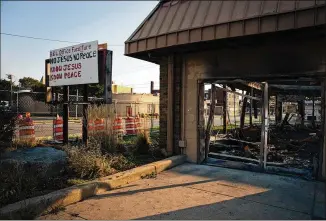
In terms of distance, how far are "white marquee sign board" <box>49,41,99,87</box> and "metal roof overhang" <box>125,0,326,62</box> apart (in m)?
1.30

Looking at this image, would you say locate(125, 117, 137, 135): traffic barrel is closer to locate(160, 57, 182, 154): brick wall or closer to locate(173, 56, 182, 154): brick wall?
locate(160, 57, 182, 154): brick wall

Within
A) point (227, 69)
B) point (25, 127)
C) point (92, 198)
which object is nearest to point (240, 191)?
point (92, 198)

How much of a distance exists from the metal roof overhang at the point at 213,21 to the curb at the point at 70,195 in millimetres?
3082

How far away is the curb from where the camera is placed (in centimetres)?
405

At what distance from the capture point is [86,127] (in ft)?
27.6

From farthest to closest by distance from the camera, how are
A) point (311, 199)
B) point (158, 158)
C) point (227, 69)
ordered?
1. point (158, 158)
2. point (227, 69)
3. point (311, 199)

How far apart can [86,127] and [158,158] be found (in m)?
2.29

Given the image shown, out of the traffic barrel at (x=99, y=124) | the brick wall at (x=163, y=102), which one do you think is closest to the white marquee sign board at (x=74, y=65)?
the traffic barrel at (x=99, y=124)

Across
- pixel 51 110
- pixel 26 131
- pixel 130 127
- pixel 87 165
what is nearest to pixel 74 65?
pixel 26 131

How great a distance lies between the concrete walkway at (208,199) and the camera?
4277mm

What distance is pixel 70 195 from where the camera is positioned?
470 cm

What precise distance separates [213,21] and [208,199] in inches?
151

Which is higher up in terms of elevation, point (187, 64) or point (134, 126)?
point (187, 64)

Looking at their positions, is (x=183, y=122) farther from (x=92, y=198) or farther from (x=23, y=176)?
(x=23, y=176)
